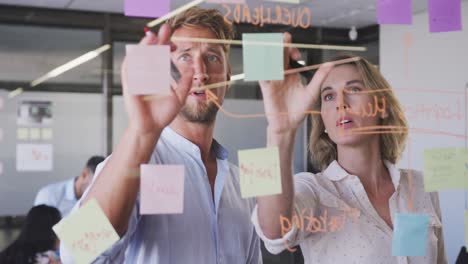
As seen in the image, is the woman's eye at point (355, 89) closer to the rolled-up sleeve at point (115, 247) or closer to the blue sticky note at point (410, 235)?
the blue sticky note at point (410, 235)

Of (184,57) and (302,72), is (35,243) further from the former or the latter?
(302,72)

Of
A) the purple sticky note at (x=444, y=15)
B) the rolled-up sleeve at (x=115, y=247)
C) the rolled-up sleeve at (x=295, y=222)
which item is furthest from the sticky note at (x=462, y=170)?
the rolled-up sleeve at (x=115, y=247)

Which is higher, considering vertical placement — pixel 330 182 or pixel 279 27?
pixel 279 27

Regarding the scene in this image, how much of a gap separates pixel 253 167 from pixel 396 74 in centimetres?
54

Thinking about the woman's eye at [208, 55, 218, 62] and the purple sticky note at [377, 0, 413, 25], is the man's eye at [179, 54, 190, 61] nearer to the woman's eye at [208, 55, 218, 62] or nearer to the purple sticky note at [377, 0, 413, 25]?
the woman's eye at [208, 55, 218, 62]

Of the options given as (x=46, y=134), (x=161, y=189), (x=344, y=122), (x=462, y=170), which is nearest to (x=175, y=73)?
(x=161, y=189)

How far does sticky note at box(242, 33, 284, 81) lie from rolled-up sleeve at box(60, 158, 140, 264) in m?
0.46

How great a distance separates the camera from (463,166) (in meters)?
2.04

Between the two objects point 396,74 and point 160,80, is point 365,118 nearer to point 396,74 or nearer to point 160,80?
point 396,74

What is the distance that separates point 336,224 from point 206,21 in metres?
0.67

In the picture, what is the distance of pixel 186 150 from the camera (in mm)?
1757

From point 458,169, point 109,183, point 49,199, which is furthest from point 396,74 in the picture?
point 49,199

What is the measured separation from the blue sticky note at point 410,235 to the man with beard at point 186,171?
17.0 inches

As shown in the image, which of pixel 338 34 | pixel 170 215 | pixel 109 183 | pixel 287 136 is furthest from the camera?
pixel 338 34
